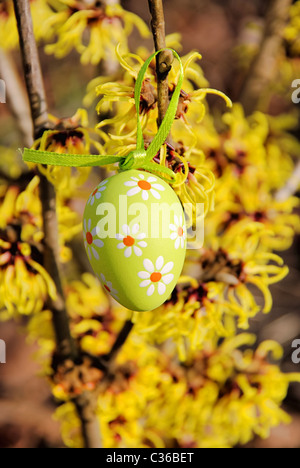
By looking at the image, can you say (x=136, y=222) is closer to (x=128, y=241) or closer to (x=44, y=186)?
(x=128, y=241)

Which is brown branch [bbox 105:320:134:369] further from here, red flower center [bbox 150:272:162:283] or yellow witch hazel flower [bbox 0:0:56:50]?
yellow witch hazel flower [bbox 0:0:56:50]

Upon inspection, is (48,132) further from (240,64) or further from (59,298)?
(240,64)

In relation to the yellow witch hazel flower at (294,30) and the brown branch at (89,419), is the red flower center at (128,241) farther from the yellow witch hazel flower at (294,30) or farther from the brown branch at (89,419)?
the yellow witch hazel flower at (294,30)

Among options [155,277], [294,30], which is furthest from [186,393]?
[294,30]

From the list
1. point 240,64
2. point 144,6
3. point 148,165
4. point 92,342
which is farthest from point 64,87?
point 148,165

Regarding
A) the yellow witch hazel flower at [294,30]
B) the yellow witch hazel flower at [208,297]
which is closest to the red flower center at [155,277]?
the yellow witch hazel flower at [208,297]

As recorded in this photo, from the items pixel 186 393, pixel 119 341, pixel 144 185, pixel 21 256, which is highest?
pixel 144 185
